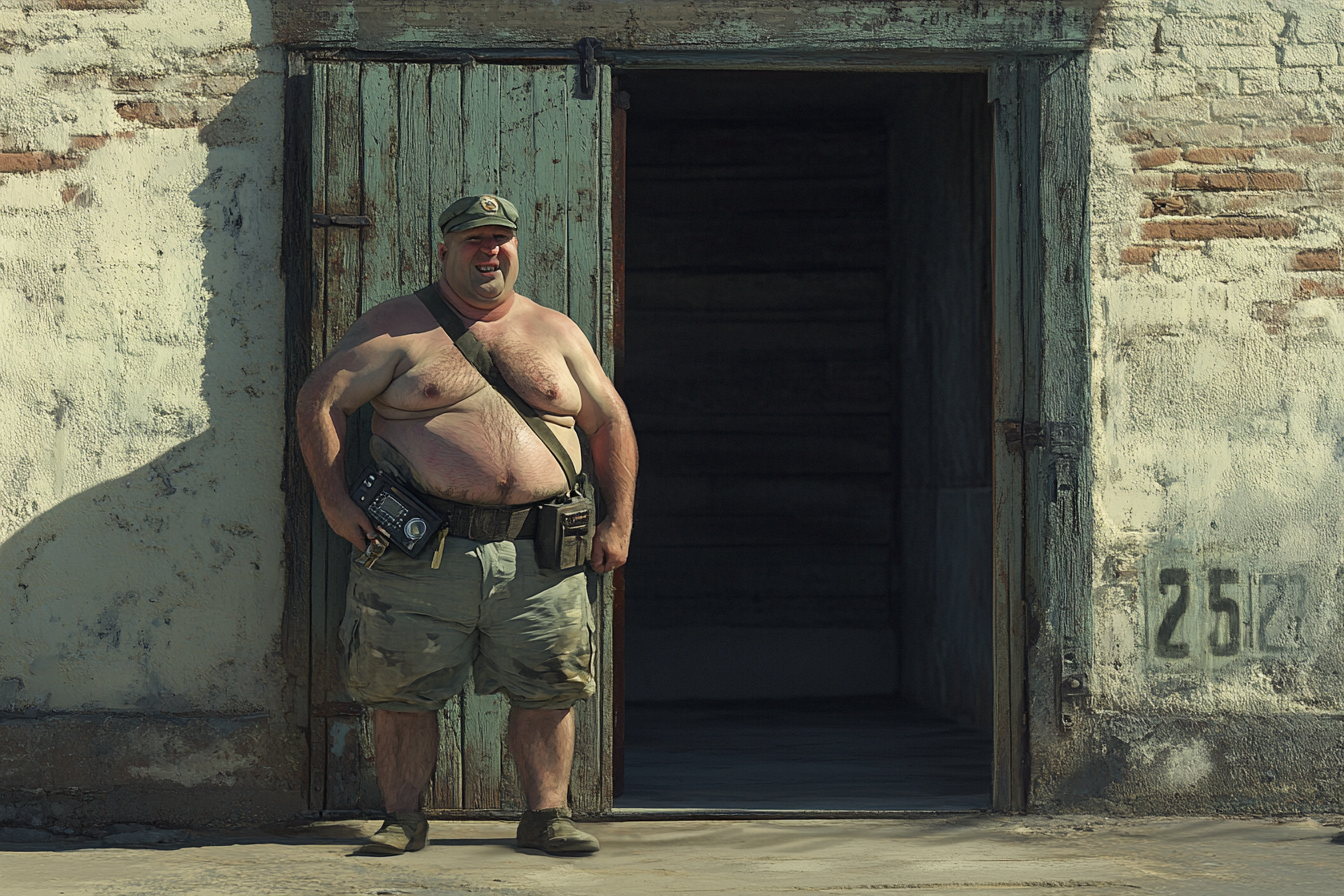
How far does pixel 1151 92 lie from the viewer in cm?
461

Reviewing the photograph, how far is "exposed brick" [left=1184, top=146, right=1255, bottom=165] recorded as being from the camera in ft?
15.1

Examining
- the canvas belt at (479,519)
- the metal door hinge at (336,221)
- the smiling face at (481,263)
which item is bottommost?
the canvas belt at (479,519)

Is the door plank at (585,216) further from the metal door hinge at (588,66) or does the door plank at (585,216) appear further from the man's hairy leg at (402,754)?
the man's hairy leg at (402,754)

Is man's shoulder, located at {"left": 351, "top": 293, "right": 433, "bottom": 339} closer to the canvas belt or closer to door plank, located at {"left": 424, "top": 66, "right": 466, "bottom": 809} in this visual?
door plank, located at {"left": 424, "top": 66, "right": 466, "bottom": 809}

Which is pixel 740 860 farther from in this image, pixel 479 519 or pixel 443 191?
pixel 443 191

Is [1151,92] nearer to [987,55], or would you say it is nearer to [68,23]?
[987,55]

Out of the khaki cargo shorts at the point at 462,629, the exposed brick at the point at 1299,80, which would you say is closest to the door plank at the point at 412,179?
the khaki cargo shorts at the point at 462,629

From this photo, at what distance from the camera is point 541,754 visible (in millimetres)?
4148

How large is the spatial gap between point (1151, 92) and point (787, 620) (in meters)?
4.41

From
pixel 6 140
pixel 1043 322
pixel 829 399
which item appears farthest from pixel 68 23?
pixel 829 399

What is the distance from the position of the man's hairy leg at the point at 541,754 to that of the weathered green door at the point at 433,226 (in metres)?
0.31

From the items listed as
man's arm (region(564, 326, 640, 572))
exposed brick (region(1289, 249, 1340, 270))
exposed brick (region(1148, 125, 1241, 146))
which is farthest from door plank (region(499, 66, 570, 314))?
exposed brick (region(1289, 249, 1340, 270))

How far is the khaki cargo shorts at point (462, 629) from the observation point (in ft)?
13.1

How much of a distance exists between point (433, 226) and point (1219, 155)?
2.56m
